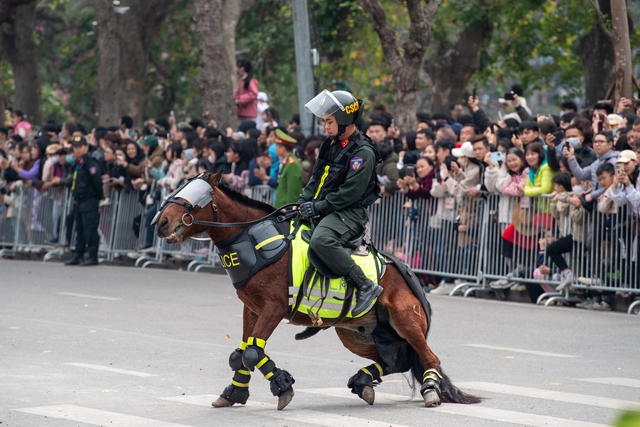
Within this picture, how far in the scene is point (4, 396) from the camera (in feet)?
24.4

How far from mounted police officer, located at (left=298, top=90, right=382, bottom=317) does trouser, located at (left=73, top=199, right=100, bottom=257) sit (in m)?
12.3

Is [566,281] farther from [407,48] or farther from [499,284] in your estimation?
[407,48]

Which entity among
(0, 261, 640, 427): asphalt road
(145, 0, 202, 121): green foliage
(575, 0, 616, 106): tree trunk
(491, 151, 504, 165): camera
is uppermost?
(145, 0, 202, 121): green foliage

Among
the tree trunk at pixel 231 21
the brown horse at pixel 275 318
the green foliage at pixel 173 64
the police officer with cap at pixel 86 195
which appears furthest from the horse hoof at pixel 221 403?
the green foliage at pixel 173 64

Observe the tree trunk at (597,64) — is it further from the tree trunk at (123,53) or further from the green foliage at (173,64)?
the green foliage at (173,64)

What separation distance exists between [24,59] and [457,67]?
13414mm

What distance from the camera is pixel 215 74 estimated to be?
72.4 ft

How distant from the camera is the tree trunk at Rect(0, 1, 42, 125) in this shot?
31469 mm

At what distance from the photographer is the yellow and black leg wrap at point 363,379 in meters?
7.38

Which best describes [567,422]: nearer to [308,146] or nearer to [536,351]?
[536,351]

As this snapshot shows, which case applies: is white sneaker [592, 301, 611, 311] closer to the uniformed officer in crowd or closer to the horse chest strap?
the uniformed officer in crowd

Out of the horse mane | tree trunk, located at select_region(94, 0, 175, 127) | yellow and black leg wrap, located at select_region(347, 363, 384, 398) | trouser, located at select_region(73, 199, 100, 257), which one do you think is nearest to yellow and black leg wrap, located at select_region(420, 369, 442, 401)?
yellow and black leg wrap, located at select_region(347, 363, 384, 398)

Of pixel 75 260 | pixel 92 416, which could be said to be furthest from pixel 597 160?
pixel 75 260

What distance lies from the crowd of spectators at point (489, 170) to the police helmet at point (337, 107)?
201 inches
